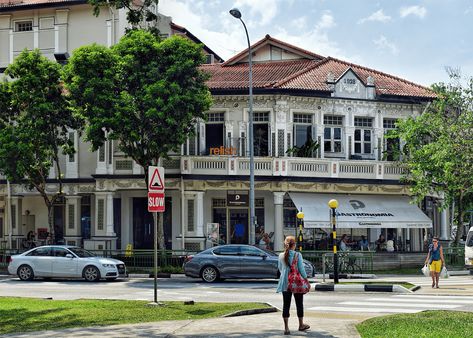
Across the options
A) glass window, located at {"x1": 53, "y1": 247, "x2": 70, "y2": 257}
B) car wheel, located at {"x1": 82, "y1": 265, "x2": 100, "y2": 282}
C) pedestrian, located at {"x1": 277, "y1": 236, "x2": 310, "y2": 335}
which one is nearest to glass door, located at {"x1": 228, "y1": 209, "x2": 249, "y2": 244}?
car wheel, located at {"x1": 82, "y1": 265, "x2": 100, "y2": 282}

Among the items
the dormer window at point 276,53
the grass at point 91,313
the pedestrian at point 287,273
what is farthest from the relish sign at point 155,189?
the dormer window at point 276,53

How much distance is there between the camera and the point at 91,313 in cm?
1595

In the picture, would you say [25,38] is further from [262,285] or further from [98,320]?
[98,320]

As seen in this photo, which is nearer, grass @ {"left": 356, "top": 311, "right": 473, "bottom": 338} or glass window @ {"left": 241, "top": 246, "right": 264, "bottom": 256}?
grass @ {"left": 356, "top": 311, "right": 473, "bottom": 338}

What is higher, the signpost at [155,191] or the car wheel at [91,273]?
the signpost at [155,191]

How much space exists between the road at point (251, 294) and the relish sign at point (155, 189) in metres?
3.92

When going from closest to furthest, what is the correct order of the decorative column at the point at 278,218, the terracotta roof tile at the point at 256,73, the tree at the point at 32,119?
the tree at the point at 32,119
the decorative column at the point at 278,218
the terracotta roof tile at the point at 256,73

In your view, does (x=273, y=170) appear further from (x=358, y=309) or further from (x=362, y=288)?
(x=358, y=309)

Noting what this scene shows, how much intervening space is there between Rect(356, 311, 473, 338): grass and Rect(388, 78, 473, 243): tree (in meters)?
19.2

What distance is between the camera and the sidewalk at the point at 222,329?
41.1 ft

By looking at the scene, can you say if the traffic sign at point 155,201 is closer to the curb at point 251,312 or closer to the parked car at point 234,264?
the curb at point 251,312

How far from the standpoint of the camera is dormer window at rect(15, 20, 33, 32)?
1740 inches

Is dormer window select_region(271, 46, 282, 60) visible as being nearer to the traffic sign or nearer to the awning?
the awning

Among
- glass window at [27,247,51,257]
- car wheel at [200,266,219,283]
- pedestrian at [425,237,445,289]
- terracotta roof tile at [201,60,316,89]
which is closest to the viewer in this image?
pedestrian at [425,237,445,289]
